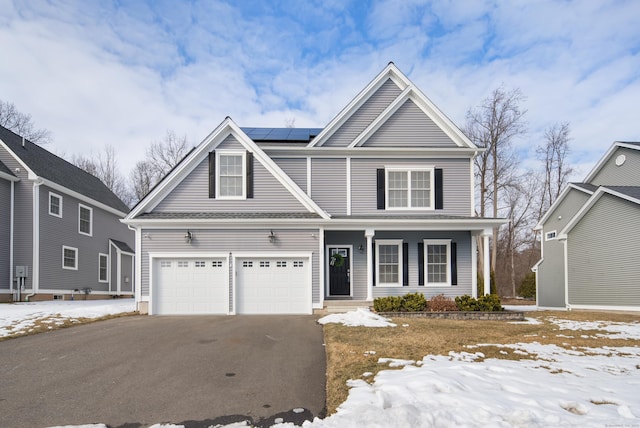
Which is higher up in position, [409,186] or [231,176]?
[231,176]

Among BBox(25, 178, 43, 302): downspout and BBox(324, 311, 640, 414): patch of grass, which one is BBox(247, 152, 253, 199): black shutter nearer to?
BBox(324, 311, 640, 414): patch of grass

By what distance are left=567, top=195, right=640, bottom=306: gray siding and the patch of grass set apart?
764cm

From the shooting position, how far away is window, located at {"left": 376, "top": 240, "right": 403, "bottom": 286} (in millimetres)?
15188

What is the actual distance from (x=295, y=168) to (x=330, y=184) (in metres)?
1.49

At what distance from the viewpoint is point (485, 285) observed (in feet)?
47.7

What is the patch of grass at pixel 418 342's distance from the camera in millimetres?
6480

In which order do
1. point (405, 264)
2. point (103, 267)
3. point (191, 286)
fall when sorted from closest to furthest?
point (191, 286), point (405, 264), point (103, 267)

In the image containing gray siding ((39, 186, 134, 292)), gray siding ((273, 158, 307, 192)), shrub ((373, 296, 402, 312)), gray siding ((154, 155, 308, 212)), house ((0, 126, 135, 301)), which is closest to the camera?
shrub ((373, 296, 402, 312))

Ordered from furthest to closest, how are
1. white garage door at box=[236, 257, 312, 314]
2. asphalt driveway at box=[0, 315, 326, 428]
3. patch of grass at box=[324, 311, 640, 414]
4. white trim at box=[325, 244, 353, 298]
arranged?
white trim at box=[325, 244, 353, 298]
white garage door at box=[236, 257, 312, 314]
patch of grass at box=[324, 311, 640, 414]
asphalt driveway at box=[0, 315, 326, 428]

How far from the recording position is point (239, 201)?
47.5ft

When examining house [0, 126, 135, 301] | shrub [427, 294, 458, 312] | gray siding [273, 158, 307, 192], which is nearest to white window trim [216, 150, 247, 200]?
gray siding [273, 158, 307, 192]

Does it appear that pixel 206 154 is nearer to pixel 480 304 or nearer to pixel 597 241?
pixel 480 304

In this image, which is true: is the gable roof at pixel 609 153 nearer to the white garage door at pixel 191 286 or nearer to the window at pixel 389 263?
the window at pixel 389 263

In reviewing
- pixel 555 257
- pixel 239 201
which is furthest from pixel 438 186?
pixel 555 257
